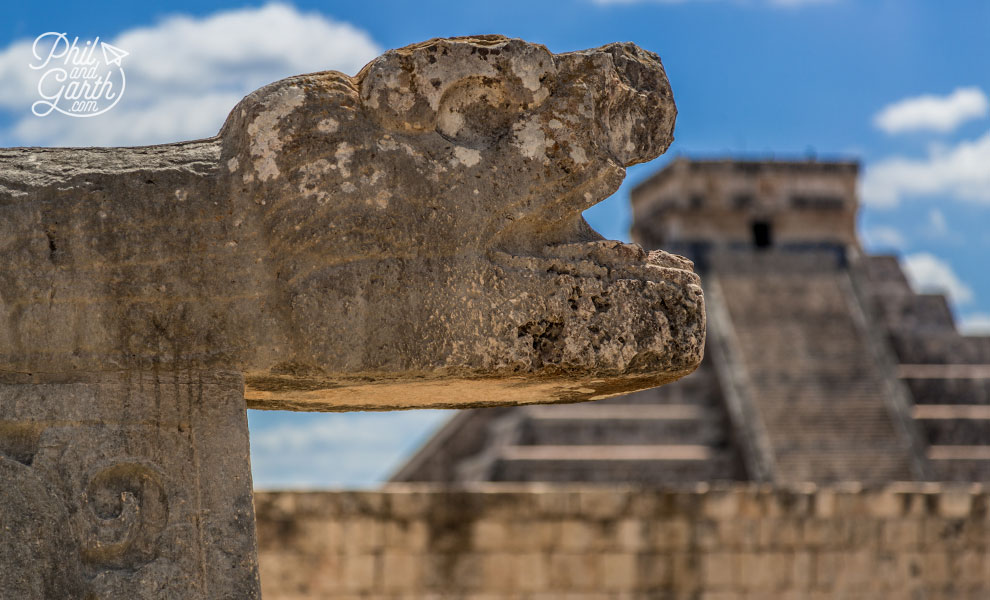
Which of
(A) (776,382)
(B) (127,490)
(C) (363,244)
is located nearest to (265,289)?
(C) (363,244)

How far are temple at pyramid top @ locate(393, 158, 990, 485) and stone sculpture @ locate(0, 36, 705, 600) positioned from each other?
23940mm

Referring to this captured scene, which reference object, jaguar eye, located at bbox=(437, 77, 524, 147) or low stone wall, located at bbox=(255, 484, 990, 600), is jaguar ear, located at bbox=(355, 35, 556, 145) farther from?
low stone wall, located at bbox=(255, 484, 990, 600)

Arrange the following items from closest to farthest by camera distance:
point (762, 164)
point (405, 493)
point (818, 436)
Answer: point (405, 493) < point (818, 436) < point (762, 164)

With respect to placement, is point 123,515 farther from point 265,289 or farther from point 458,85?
point 458,85

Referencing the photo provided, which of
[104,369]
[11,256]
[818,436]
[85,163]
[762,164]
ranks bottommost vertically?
[104,369]

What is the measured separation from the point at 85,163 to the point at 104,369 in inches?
21.4

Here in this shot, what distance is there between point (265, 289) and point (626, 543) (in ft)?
19.2

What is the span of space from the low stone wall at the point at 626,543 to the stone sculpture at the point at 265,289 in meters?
5.11

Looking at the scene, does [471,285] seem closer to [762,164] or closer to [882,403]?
[882,403]

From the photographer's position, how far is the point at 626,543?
341 inches

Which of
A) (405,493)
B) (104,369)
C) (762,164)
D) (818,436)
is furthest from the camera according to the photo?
(762,164)

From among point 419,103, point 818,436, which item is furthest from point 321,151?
point 818,436

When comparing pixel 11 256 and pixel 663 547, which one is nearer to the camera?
pixel 11 256

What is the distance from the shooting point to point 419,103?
3332 mm
